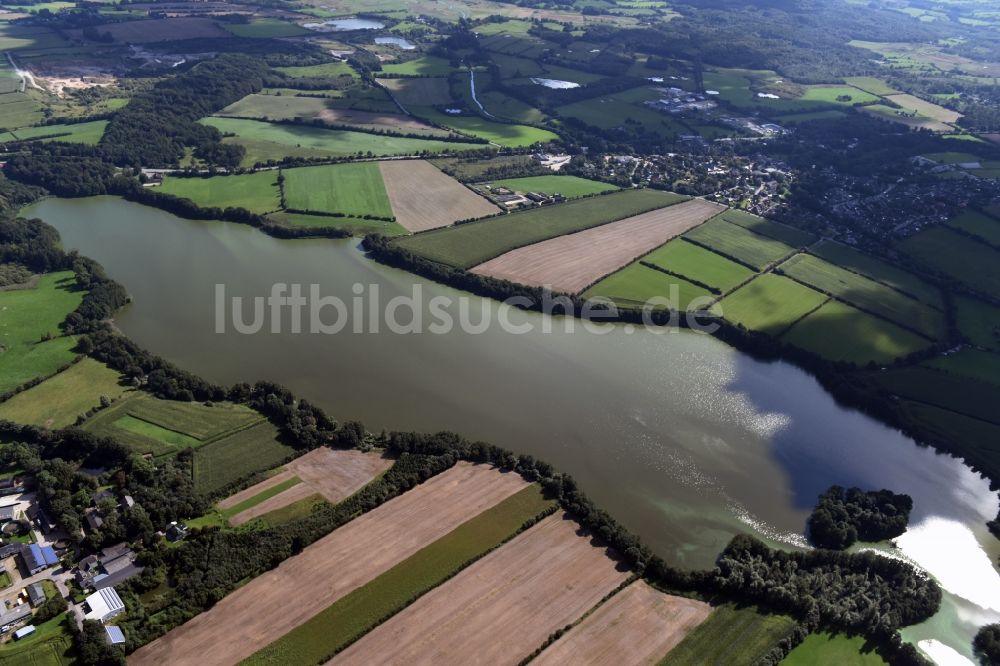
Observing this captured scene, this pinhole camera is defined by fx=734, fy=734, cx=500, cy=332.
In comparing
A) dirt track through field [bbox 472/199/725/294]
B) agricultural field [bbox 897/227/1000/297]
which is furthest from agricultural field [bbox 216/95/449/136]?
agricultural field [bbox 897/227/1000/297]

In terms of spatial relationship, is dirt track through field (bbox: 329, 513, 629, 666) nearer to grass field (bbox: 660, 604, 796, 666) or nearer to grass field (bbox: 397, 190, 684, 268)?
grass field (bbox: 660, 604, 796, 666)

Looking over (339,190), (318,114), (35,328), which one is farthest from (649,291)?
(318,114)

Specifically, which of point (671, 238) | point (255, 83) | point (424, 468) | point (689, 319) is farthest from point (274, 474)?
point (255, 83)

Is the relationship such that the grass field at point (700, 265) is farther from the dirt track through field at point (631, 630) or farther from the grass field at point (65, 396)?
the grass field at point (65, 396)

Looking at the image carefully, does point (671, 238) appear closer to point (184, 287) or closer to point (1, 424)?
point (184, 287)

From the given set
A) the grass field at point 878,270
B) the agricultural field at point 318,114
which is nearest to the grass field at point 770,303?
the grass field at point 878,270

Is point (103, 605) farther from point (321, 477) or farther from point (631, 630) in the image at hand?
point (631, 630)
